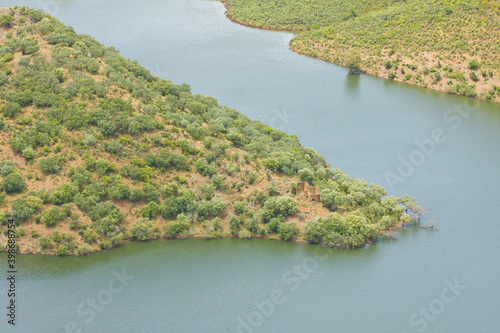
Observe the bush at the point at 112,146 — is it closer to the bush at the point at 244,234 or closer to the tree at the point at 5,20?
the bush at the point at 244,234

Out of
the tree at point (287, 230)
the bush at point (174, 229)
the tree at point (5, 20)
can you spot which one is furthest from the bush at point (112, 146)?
the tree at point (5, 20)

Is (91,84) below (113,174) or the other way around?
the other way around

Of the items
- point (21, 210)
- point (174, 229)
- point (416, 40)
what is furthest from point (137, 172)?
point (416, 40)

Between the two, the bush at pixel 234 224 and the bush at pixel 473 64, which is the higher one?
the bush at pixel 473 64

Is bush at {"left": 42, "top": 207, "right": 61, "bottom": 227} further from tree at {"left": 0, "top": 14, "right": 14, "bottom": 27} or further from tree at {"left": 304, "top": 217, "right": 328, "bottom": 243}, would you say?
tree at {"left": 0, "top": 14, "right": 14, "bottom": 27}

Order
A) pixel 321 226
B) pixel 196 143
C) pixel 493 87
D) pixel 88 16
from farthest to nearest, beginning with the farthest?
Answer: pixel 88 16, pixel 493 87, pixel 196 143, pixel 321 226

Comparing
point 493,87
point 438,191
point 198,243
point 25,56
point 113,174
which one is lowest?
point 198,243

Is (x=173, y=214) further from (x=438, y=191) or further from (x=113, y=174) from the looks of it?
(x=438, y=191)

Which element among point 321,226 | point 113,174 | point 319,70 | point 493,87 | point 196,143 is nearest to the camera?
point 321,226

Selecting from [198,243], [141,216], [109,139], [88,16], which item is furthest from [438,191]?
[88,16]
